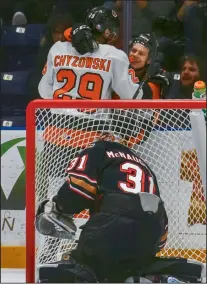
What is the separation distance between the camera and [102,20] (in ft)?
15.1

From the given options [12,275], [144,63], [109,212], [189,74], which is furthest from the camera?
[189,74]

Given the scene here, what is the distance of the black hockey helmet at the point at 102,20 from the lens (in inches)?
181

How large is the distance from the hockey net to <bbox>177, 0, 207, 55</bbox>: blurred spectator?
1.90 metres

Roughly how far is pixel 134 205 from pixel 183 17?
7.79 ft

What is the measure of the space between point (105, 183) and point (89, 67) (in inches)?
54.5

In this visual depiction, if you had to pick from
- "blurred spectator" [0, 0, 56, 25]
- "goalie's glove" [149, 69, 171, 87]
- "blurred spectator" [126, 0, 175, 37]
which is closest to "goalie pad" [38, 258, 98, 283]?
"goalie's glove" [149, 69, 171, 87]

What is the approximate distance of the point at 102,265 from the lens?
3.17 meters

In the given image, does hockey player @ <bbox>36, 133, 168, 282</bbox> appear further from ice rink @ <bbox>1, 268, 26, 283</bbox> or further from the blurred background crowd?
the blurred background crowd

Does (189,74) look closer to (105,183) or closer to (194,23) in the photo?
(194,23)

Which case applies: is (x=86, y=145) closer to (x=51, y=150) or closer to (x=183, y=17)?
(x=51, y=150)

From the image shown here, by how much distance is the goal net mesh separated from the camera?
3322 millimetres

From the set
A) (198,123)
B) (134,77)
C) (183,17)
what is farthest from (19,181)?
(198,123)

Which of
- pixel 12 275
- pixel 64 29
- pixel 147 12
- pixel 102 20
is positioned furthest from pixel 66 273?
pixel 147 12

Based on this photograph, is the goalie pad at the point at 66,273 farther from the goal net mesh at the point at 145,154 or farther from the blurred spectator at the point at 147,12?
the blurred spectator at the point at 147,12
